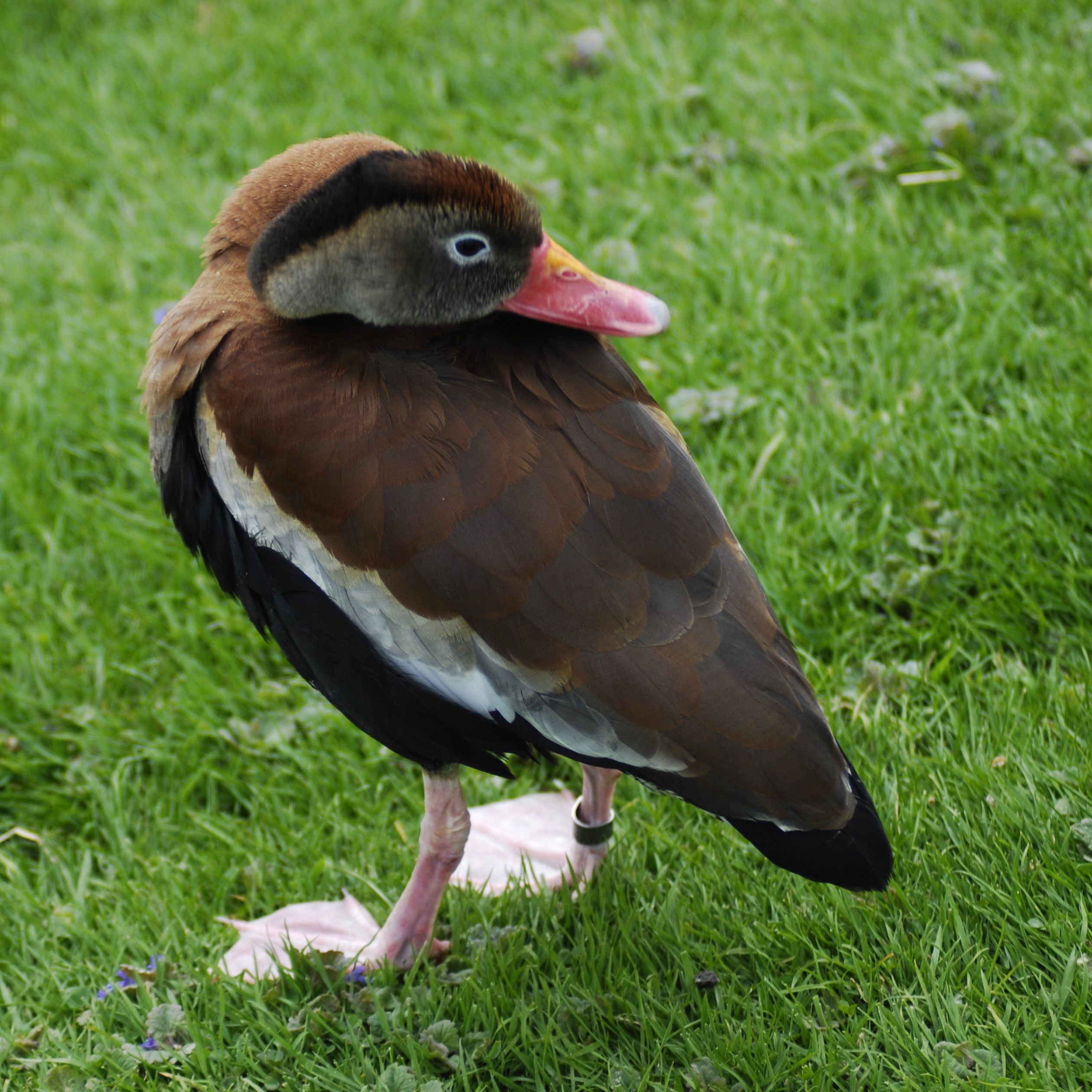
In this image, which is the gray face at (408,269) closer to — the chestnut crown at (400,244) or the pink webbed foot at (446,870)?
the chestnut crown at (400,244)

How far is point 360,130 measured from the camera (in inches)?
197

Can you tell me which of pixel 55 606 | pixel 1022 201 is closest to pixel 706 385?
pixel 1022 201

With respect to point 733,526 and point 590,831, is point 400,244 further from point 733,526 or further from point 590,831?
point 733,526

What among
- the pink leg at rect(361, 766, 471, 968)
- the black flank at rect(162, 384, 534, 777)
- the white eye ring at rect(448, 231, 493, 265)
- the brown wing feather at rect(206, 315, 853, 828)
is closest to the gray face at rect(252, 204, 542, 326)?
the white eye ring at rect(448, 231, 493, 265)

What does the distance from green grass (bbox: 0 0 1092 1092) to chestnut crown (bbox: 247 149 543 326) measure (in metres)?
1.32

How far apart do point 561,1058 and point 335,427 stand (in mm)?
1320

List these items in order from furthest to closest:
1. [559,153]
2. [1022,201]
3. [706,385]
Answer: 1. [559,153]
2. [1022,201]
3. [706,385]

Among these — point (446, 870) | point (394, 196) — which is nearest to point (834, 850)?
point (446, 870)

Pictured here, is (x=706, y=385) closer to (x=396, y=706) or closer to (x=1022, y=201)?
(x=1022, y=201)

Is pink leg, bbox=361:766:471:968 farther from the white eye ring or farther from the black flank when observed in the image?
the white eye ring

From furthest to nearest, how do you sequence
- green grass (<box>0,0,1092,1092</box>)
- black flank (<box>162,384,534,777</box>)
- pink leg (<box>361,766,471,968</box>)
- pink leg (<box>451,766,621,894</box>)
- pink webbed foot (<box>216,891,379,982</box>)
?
pink leg (<box>451,766,621,894</box>), pink webbed foot (<box>216,891,379,982</box>), pink leg (<box>361,766,471,968</box>), green grass (<box>0,0,1092,1092</box>), black flank (<box>162,384,534,777</box>)

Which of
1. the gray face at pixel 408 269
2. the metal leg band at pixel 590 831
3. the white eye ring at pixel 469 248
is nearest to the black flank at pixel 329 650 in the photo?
the gray face at pixel 408 269

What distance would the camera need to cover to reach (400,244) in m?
2.06

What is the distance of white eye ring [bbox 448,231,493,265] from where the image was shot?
2.07m
